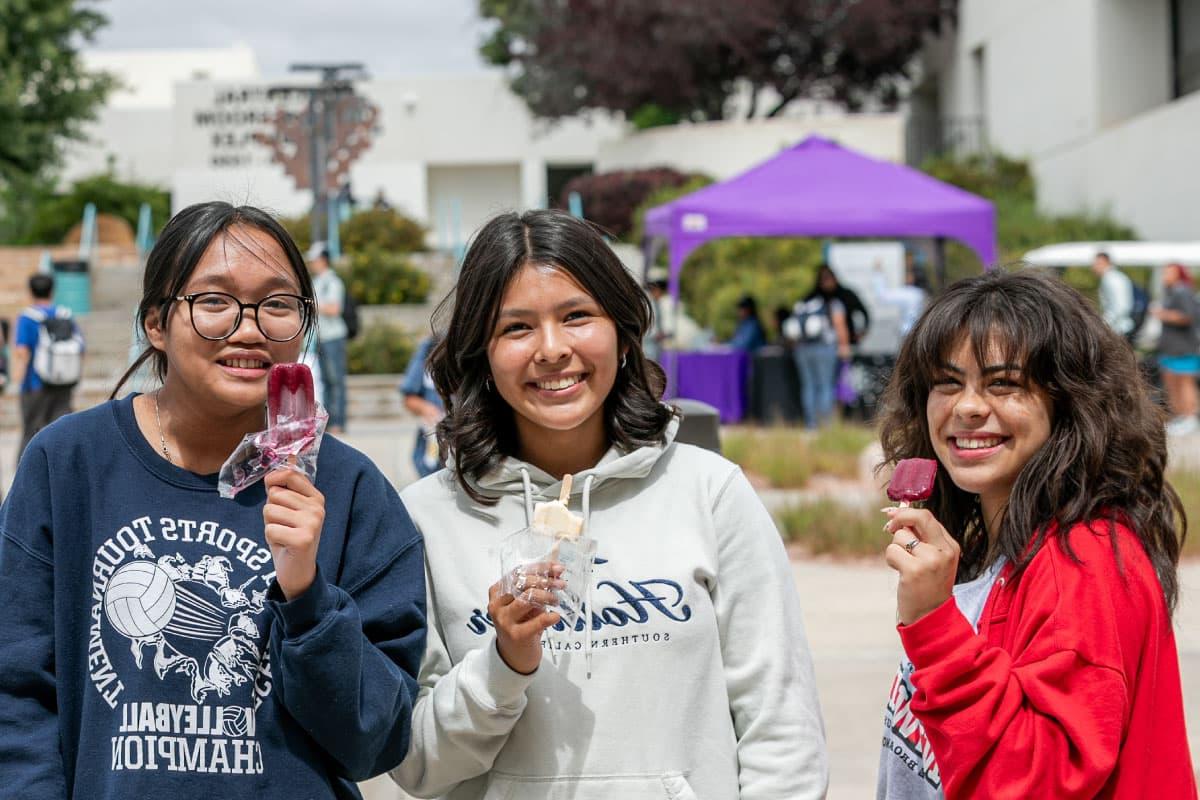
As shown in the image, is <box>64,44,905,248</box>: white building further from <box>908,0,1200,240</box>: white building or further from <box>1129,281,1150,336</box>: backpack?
<box>1129,281,1150,336</box>: backpack

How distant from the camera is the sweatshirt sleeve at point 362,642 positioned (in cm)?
214

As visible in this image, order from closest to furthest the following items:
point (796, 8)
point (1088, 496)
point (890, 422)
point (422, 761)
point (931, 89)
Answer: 1. point (1088, 496)
2. point (422, 761)
3. point (890, 422)
4. point (796, 8)
5. point (931, 89)

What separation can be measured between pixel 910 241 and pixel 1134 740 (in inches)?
702

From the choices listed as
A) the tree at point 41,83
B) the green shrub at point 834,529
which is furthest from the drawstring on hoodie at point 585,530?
the tree at point 41,83

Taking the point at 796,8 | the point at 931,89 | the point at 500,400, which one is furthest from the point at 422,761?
the point at 931,89

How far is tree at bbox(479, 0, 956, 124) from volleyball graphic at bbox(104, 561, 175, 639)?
1156 inches

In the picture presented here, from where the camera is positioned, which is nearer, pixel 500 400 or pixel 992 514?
pixel 992 514

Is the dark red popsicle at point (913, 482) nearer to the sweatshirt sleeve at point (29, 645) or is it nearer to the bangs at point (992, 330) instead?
the bangs at point (992, 330)

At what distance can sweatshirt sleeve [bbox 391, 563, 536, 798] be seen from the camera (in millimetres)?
2301

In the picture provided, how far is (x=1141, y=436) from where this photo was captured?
2350mm

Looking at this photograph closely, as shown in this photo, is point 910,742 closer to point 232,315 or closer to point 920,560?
point 920,560

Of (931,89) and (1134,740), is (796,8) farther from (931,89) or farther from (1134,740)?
(1134,740)

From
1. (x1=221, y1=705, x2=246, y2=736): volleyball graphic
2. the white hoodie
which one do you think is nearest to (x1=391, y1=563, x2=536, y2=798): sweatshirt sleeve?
the white hoodie

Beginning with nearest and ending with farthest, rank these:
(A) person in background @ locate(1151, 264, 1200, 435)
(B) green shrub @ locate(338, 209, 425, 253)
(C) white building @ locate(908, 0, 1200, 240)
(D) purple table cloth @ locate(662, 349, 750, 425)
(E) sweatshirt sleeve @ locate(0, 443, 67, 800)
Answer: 1. (E) sweatshirt sleeve @ locate(0, 443, 67, 800)
2. (A) person in background @ locate(1151, 264, 1200, 435)
3. (D) purple table cloth @ locate(662, 349, 750, 425)
4. (C) white building @ locate(908, 0, 1200, 240)
5. (B) green shrub @ locate(338, 209, 425, 253)
